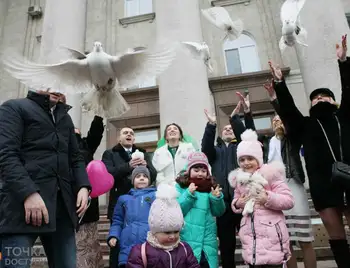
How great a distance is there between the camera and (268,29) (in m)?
11.7

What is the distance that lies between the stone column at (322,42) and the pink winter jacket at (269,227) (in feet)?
13.7

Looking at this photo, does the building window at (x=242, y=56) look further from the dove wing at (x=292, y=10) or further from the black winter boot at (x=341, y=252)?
the black winter boot at (x=341, y=252)

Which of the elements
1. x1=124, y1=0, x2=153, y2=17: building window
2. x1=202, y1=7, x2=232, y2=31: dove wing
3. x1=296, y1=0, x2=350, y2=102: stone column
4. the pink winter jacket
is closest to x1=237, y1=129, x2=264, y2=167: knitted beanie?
the pink winter jacket

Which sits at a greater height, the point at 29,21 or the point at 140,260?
the point at 29,21

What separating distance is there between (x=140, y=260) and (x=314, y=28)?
6.34 metres

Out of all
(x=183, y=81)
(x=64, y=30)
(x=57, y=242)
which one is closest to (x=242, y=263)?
(x=57, y=242)

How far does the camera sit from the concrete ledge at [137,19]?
42.1ft

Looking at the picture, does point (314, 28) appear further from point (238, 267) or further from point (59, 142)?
A: point (59, 142)

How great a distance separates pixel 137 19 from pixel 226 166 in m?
10.7

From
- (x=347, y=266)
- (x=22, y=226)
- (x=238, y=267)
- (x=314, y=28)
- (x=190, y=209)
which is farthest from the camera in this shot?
(x=314, y=28)

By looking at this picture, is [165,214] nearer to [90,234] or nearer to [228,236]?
[228,236]

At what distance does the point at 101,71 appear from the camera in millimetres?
3432

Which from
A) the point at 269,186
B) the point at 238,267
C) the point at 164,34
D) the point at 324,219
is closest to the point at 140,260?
the point at 269,186

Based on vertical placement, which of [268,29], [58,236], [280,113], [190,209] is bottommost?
[58,236]
